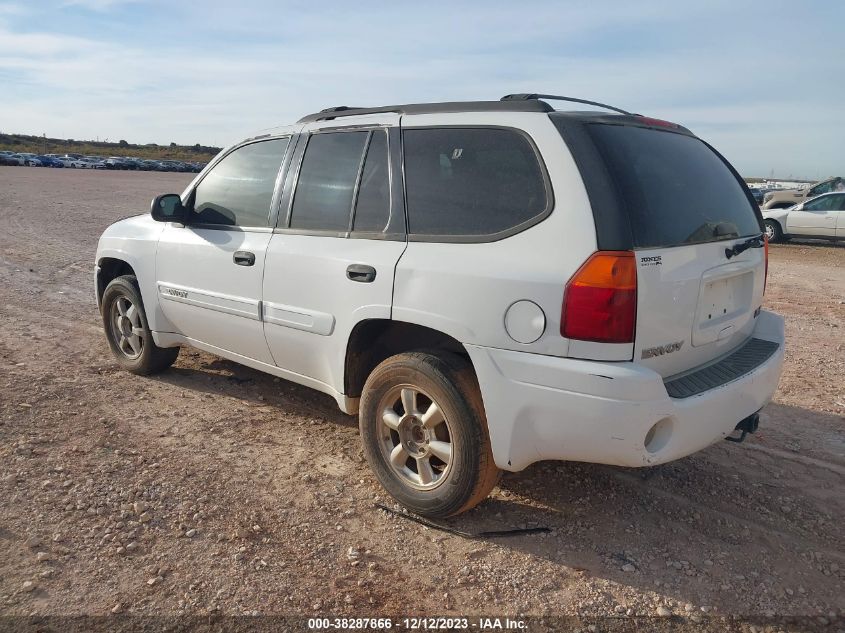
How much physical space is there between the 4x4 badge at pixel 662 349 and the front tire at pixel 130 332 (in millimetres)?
3736

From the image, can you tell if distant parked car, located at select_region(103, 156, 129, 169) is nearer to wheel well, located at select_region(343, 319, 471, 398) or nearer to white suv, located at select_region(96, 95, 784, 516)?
white suv, located at select_region(96, 95, 784, 516)

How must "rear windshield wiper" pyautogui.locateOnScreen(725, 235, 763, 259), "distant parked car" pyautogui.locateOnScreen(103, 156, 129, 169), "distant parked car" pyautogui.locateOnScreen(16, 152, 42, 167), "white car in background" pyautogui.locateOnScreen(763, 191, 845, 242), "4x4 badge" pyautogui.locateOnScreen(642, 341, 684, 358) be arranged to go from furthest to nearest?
"distant parked car" pyautogui.locateOnScreen(103, 156, 129, 169) → "distant parked car" pyautogui.locateOnScreen(16, 152, 42, 167) → "white car in background" pyautogui.locateOnScreen(763, 191, 845, 242) → "rear windshield wiper" pyautogui.locateOnScreen(725, 235, 763, 259) → "4x4 badge" pyautogui.locateOnScreen(642, 341, 684, 358)

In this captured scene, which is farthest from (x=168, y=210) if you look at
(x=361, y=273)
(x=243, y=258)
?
(x=361, y=273)

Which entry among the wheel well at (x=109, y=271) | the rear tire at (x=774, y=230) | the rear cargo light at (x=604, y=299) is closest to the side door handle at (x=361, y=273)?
the rear cargo light at (x=604, y=299)

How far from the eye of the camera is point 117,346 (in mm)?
Answer: 5598

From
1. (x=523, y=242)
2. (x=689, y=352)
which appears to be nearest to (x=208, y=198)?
(x=523, y=242)

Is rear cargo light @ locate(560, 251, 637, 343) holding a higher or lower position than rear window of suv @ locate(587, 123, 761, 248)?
lower

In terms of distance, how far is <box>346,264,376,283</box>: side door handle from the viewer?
347 centimetres

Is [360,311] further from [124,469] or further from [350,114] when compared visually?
[124,469]

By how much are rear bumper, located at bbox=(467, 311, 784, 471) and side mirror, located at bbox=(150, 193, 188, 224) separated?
264 cm

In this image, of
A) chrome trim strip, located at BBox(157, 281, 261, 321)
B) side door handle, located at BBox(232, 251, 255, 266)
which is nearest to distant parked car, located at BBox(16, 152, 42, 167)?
chrome trim strip, located at BBox(157, 281, 261, 321)

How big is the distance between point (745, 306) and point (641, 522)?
48.5 inches

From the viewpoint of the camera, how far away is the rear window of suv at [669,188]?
2.94 metres

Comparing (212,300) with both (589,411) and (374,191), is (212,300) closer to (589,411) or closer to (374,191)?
(374,191)
